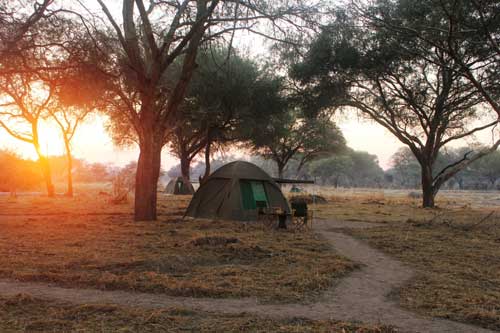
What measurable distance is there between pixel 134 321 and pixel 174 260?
3232mm

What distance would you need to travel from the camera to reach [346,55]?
68.2 ft

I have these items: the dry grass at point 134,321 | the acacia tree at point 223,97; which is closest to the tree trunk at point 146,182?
Result: the acacia tree at point 223,97

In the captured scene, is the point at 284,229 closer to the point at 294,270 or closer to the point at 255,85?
the point at 294,270

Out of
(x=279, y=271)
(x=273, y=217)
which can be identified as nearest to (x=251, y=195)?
(x=273, y=217)

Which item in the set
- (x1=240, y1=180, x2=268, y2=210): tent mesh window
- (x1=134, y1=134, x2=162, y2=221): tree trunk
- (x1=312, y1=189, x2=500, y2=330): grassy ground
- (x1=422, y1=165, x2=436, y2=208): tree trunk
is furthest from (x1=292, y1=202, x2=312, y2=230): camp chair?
(x1=422, y1=165, x2=436, y2=208): tree trunk

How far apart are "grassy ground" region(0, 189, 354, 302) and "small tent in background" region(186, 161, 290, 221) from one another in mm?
2148

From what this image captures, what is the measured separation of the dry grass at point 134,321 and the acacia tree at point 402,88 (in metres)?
15.7

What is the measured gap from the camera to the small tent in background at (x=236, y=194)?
15.9 m

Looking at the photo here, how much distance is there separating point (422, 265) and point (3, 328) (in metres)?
7.29

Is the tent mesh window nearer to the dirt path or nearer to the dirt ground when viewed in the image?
the dirt ground

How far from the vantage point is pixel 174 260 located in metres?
8.27

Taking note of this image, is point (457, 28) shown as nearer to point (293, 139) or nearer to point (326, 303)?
point (326, 303)

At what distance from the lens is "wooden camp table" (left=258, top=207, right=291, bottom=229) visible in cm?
1434

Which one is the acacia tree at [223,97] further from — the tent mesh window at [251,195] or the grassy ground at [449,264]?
the grassy ground at [449,264]
